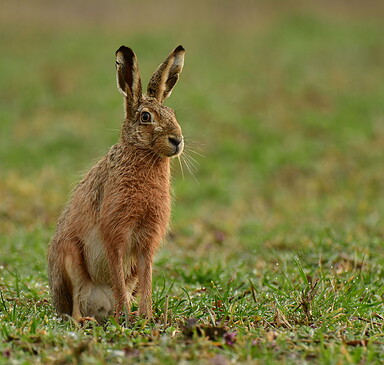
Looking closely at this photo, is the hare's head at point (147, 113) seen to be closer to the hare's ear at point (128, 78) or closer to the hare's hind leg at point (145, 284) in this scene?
the hare's ear at point (128, 78)

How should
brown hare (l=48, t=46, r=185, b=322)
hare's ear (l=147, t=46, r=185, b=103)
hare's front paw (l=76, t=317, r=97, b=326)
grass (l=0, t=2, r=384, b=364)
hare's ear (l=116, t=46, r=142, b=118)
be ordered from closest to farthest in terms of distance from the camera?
grass (l=0, t=2, r=384, b=364), hare's front paw (l=76, t=317, r=97, b=326), brown hare (l=48, t=46, r=185, b=322), hare's ear (l=116, t=46, r=142, b=118), hare's ear (l=147, t=46, r=185, b=103)

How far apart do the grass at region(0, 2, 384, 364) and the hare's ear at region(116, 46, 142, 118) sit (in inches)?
33.2

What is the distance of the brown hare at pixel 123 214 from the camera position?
4.99 m

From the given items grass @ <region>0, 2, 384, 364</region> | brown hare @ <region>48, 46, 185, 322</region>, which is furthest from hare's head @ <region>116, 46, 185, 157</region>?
grass @ <region>0, 2, 384, 364</region>

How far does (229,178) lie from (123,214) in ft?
27.8

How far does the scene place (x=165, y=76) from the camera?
532 cm

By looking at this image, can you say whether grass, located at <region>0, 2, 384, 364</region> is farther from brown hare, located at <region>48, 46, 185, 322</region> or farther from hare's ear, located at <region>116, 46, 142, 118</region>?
hare's ear, located at <region>116, 46, 142, 118</region>

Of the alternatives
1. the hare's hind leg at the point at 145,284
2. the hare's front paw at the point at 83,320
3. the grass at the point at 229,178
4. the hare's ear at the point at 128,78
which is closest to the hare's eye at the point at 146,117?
the hare's ear at the point at 128,78

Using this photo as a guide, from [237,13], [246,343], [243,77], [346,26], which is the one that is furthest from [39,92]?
[246,343]

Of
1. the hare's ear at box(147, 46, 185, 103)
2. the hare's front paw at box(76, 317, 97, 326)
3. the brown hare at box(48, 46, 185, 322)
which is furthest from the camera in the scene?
the hare's ear at box(147, 46, 185, 103)

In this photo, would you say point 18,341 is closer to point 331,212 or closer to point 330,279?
point 330,279

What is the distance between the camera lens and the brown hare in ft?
16.4

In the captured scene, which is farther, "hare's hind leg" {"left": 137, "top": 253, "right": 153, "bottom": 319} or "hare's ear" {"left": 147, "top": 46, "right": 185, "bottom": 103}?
"hare's ear" {"left": 147, "top": 46, "right": 185, "bottom": 103}

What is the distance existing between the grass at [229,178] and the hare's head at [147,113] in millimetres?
779
